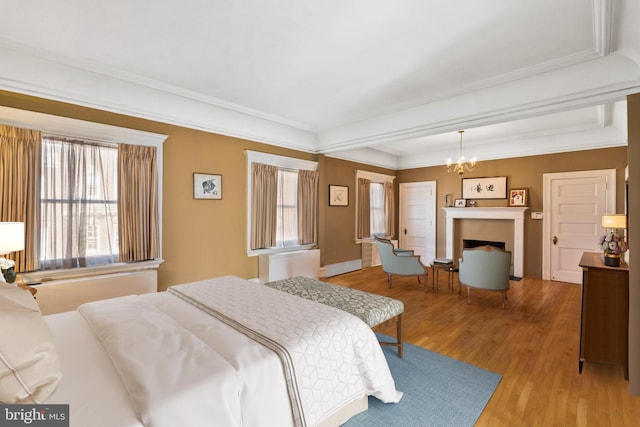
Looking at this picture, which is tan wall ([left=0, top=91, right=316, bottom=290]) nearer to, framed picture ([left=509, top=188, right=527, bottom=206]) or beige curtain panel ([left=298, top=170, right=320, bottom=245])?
beige curtain panel ([left=298, top=170, right=320, bottom=245])

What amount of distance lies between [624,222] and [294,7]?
3987 mm

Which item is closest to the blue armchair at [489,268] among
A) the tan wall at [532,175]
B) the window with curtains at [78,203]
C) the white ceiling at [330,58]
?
the white ceiling at [330,58]

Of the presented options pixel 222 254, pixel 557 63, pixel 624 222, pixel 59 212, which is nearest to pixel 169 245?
pixel 222 254

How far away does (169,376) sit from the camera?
1.20 metres

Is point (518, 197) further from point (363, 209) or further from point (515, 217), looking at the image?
point (363, 209)

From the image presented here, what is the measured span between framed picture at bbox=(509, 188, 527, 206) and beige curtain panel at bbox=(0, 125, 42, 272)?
24.4 feet

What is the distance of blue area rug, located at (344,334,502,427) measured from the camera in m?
1.86

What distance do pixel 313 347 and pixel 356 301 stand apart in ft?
3.30

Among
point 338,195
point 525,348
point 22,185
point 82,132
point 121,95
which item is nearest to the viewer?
point 22,185

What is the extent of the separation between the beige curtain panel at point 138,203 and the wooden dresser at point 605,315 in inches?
177

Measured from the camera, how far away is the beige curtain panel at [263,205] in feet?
14.8

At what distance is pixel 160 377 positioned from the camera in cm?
119

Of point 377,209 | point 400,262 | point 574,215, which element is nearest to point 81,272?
point 400,262

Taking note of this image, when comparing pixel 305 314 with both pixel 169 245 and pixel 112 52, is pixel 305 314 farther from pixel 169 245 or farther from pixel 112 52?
pixel 112 52
